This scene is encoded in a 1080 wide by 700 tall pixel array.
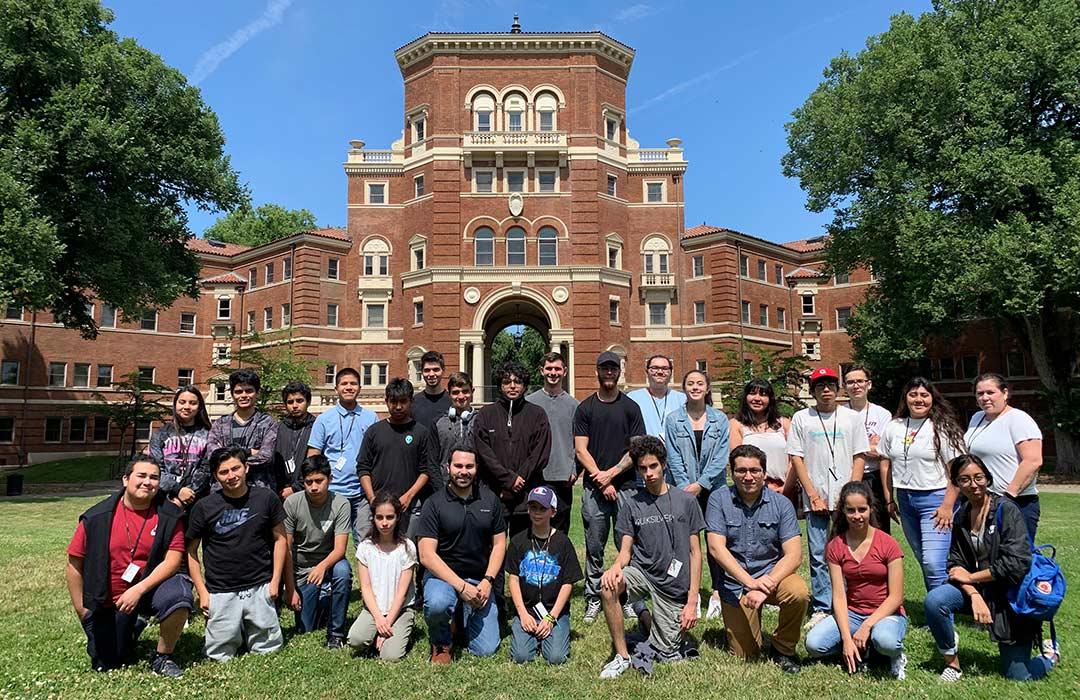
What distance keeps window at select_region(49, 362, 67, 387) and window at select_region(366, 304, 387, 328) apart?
16021 mm

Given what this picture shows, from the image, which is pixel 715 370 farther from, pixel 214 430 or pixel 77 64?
pixel 214 430

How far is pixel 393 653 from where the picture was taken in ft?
17.5

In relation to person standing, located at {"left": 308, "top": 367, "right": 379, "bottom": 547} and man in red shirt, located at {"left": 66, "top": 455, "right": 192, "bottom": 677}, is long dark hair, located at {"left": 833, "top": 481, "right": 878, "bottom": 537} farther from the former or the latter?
man in red shirt, located at {"left": 66, "top": 455, "right": 192, "bottom": 677}

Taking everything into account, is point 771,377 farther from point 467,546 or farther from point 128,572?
point 128,572

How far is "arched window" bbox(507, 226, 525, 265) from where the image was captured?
36719mm

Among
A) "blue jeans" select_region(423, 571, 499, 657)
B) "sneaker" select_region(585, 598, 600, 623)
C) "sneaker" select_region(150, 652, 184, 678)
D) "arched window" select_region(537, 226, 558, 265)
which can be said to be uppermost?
"arched window" select_region(537, 226, 558, 265)

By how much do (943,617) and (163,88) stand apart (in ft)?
80.7

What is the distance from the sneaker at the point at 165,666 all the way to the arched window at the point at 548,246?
32.5 meters

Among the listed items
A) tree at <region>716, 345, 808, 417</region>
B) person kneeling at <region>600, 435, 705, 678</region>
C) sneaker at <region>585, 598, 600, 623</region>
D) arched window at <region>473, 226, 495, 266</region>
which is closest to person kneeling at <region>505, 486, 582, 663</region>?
person kneeling at <region>600, 435, 705, 678</region>

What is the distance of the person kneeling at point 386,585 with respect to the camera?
5418 millimetres

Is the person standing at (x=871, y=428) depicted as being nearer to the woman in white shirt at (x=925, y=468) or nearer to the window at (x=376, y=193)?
the woman in white shirt at (x=925, y=468)

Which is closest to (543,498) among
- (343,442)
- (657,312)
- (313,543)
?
(313,543)

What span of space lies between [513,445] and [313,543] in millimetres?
1971

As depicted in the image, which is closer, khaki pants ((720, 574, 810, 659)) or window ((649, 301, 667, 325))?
khaki pants ((720, 574, 810, 659))
